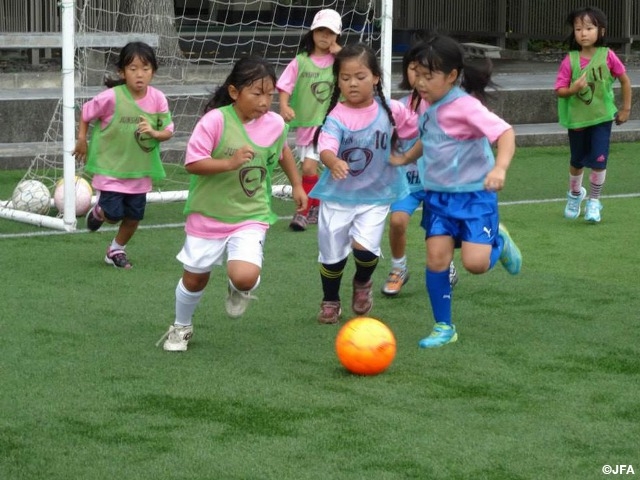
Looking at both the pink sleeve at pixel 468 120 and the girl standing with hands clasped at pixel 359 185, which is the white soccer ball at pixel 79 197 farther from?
the pink sleeve at pixel 468 120

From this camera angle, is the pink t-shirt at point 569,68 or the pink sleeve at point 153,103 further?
the pink t-shirt at point 569,68

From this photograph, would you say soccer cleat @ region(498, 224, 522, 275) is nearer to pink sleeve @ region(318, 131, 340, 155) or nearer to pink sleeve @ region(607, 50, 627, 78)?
pink sleeve @ region(318, 131, 340, 155)

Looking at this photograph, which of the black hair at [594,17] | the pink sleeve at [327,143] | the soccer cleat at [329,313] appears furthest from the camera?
the black hair at [594,17]

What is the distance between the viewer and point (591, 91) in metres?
9.28

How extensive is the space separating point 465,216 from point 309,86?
377 cm

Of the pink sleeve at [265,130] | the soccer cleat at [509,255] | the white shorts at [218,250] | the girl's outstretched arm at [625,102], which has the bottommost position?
the soccer cleat at [509,255]

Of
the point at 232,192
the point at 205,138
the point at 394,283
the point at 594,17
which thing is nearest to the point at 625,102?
the point at 594,17

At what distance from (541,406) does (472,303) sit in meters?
1.90

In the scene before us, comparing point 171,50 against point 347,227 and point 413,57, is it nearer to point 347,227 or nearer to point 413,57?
point 347,227

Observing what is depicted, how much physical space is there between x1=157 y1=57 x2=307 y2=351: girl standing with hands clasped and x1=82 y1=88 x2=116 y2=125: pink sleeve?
6.88 feet

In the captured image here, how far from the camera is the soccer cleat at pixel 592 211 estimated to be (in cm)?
931

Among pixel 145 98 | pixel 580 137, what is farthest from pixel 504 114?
pixel 145 98

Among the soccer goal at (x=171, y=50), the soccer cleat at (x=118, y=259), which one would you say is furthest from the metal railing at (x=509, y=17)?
the soccer cleat at (x=118, y=259)

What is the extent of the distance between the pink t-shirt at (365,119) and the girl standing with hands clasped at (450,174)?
42 centimetres
